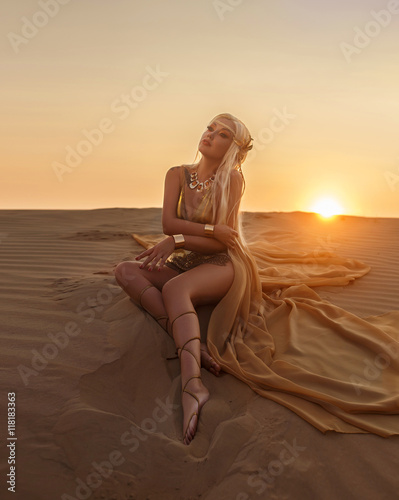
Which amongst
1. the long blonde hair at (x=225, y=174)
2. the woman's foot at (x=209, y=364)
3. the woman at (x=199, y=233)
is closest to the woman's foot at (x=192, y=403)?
the woman's foot at (x=209, y=364)

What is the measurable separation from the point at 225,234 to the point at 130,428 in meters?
1.50

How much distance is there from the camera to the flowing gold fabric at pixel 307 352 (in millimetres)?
2195

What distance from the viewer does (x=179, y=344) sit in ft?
8.23

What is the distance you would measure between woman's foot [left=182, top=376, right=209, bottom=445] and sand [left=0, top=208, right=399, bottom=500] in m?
0.04

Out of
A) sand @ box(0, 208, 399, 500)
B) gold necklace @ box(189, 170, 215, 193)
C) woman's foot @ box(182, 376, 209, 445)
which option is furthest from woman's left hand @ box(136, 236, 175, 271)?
woman's foot @ box(182, 376, 209, 445)

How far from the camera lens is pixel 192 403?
2.22 m

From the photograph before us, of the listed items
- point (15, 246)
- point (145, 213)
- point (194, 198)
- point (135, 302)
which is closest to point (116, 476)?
point (135, 302)

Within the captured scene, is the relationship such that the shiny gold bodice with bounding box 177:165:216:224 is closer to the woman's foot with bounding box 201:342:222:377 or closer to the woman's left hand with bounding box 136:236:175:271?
the woman's left hand with bounding box 136:236:175:271

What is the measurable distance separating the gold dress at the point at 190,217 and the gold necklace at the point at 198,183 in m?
0.03

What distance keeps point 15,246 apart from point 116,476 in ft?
13.9

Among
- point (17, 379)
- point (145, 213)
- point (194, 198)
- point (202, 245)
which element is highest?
point (194, 198)

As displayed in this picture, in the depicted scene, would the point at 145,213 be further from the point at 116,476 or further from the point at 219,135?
the point at 116,476

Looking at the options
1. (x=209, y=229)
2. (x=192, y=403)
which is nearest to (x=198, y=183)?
(x=209, y=229)

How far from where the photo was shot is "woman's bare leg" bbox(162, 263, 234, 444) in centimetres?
222
